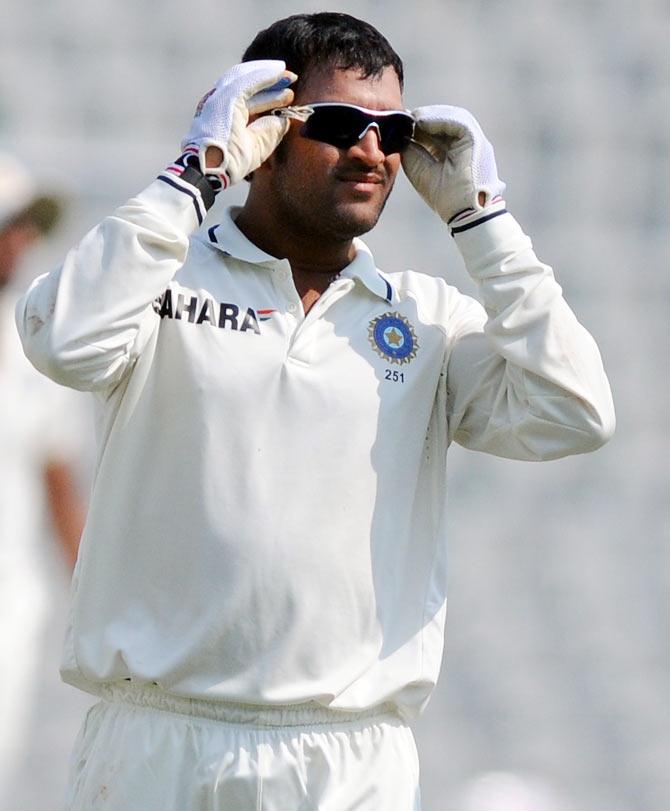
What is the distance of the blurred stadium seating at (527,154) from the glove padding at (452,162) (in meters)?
2.67

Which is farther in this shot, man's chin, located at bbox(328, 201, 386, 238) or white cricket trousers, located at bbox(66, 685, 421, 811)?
man's chin, located at bbox(328, 201, 386, 238)

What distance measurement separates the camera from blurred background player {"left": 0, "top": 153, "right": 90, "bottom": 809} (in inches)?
156

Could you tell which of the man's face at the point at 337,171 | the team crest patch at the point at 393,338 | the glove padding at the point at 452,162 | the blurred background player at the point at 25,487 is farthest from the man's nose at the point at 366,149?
the blurred background player at the point at 25,487

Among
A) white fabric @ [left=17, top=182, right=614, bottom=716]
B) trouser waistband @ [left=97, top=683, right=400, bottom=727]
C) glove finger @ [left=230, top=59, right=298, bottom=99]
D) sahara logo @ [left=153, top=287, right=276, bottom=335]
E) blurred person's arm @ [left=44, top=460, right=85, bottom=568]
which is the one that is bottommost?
blurred person's arm @ [left=44, top=460, right=85, bottom=568]

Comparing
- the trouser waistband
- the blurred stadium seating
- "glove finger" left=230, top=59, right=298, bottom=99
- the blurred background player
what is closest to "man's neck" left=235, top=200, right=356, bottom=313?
"glove finger" left=230, top=59, right=298, bottom=99

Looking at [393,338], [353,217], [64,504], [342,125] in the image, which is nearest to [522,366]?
[393,338]

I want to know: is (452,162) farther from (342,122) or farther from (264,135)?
(264,135)

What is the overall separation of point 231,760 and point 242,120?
914 mm

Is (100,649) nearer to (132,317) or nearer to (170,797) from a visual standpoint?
(170,797)

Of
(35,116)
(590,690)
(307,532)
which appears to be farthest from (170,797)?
(35,116)

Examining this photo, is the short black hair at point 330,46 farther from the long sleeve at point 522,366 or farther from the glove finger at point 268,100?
the long sleeve at point 522,366

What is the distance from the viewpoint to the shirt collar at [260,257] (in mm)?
2662

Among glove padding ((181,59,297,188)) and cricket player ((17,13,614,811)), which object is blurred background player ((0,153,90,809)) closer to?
cricket player ((17,13,614,811))

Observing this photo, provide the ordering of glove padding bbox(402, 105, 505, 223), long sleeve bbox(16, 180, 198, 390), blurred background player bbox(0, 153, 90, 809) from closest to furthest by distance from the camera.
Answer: long sleeve bbox(16, 180, 198, 390)
glove padding bbox(402, 105, 505, 223)
blurred background player bbox(0, 153, 90, 809)
